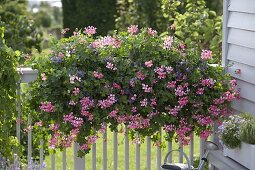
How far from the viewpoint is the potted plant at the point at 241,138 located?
367 centimetres

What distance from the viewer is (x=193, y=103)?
417cm

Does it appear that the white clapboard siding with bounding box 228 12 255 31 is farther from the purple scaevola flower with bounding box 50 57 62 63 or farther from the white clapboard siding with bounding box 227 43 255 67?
the purple scaevola flower with bounding box 50 57 62 63

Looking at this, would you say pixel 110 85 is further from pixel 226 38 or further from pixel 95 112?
pixel 226 38

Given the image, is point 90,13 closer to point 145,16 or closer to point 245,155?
point 145,16

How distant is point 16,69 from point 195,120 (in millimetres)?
1075

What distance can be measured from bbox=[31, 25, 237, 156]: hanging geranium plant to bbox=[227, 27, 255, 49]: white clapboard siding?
21 cm

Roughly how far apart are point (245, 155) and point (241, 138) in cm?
10

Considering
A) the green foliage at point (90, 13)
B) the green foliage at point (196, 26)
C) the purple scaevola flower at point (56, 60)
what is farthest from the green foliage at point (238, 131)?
the green foliage at point (90, 13)

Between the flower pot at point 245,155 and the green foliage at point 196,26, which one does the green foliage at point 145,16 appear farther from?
the flower pot at point 245,155

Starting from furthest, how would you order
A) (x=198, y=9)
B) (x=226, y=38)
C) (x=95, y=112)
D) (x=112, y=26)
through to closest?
(x=112, y=26)
(x=198, y=9)
(x=226, y=38)
(x=95, y=112)

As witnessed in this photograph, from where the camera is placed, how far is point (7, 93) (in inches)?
161

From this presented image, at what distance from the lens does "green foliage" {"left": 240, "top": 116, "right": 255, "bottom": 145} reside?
12.0 ft

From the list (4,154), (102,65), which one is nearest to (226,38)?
(102,65)

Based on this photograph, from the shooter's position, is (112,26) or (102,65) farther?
(112,26)
